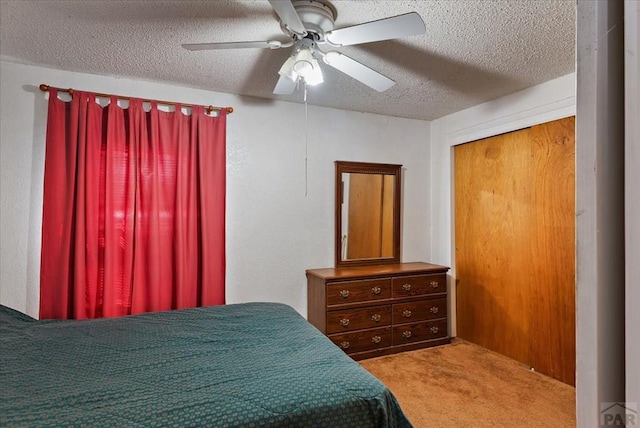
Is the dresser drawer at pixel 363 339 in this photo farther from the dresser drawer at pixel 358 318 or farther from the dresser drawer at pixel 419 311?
the dresser drawer at pixel 419 311

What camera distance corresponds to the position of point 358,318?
10.3 ft

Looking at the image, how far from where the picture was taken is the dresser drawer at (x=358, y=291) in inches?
121

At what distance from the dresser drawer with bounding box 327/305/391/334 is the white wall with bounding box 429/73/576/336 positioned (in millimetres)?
992

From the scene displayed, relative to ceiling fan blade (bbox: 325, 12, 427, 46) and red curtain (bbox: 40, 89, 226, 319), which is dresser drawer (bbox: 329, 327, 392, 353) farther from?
ceiling fan blade (bbox: 325, 12, 427, 46)

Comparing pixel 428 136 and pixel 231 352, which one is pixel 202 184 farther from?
pixel 428 136

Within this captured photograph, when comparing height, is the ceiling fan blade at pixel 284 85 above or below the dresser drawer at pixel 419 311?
above

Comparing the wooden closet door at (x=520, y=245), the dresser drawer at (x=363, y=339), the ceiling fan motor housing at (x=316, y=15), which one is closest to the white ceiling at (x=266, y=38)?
the ceiling fan motor housing at (x=316, y=15)

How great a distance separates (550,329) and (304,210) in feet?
7.55

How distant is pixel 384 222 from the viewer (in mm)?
3754

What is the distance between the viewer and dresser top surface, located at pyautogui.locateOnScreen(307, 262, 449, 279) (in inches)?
124

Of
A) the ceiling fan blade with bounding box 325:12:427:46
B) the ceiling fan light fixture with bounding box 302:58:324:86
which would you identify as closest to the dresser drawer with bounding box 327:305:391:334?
the ceiling fan light fixture with bounding box 302:58:324:86

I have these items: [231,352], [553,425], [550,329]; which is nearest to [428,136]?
[550,329]

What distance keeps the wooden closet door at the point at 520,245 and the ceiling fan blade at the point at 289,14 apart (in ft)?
7.36

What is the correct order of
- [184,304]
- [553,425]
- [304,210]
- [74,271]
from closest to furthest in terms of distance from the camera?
[553,425], [74,271], [184,304], [304,210]
